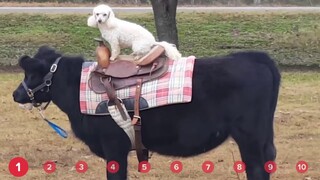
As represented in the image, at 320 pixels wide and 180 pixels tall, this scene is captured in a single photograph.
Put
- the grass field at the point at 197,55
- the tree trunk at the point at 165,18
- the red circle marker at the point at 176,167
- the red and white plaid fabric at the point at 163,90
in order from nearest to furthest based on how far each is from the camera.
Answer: the red and white plaid fabric at the point at 163,90 < the red circle marker at the point at 176,167 < the grass field at the point at 197,55 < the tree trunk at the point at 165,18

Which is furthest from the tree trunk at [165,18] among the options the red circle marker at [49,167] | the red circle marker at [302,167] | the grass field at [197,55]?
the red circle marker at [302,167]

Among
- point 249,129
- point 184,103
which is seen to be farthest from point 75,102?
point 249,129

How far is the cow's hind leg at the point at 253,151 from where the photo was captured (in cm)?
501

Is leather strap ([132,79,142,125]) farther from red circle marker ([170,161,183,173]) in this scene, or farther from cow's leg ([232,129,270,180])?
red circle marker ([170,161,183,173])

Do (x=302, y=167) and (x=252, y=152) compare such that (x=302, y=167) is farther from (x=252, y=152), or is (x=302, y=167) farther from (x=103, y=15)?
(x=103, y=15)

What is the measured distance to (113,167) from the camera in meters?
5.14

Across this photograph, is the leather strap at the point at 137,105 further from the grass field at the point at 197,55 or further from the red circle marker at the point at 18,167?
the red circle marker at the point at 18,167

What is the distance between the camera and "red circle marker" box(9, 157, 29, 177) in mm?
6949

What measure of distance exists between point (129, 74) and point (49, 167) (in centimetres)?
232

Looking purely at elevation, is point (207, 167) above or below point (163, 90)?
below

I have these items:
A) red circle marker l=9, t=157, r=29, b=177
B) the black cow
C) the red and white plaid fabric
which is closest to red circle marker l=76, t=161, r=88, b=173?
red circle marker l=9, t=157, r=29, b=177

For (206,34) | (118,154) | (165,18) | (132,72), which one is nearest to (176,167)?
(118,154)

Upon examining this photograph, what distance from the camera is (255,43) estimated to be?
16797mm

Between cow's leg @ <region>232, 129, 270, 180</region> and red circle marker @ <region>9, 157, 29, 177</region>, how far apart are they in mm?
2697
